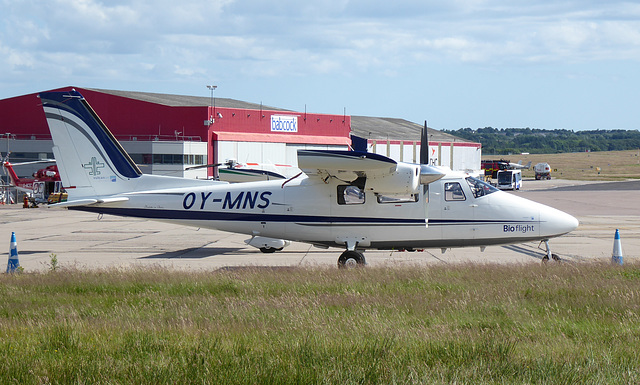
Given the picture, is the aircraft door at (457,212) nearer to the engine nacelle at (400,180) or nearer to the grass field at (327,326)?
the engine nacelle at (400,180)

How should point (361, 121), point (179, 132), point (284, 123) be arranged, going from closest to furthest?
1. point (179, 132)
2. point (284, 123)
3. point (361, 121)

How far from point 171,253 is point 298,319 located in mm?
12380

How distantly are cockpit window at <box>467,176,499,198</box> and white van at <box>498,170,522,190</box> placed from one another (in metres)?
55.1

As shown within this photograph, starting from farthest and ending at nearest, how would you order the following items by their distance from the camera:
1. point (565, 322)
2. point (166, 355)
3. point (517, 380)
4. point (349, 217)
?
point (349, 217) < point (565, 322) < point (166, 355) < point (517, 380)

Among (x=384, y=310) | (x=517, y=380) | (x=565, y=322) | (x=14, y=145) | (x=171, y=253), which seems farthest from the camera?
(x=14, y=145)

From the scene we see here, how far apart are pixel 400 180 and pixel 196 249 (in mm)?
9014

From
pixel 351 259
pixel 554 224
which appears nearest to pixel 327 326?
pixel 351 259

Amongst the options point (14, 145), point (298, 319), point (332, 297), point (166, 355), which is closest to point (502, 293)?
point (332, 297)

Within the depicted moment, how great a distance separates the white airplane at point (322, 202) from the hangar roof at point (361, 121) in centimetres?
4459

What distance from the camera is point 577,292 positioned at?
1197 cm

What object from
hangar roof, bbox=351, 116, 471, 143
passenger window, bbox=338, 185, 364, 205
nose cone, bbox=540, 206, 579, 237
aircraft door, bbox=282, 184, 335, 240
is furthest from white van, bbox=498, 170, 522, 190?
aircraft door, bbox=282, 184, 335, 240

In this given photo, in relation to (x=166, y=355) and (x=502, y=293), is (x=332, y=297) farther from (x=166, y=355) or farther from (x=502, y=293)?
(x=166, y=355)

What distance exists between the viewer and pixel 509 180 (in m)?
71.6

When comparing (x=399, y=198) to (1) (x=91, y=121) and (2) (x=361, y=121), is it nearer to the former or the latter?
(1) (x=91, y=121)
